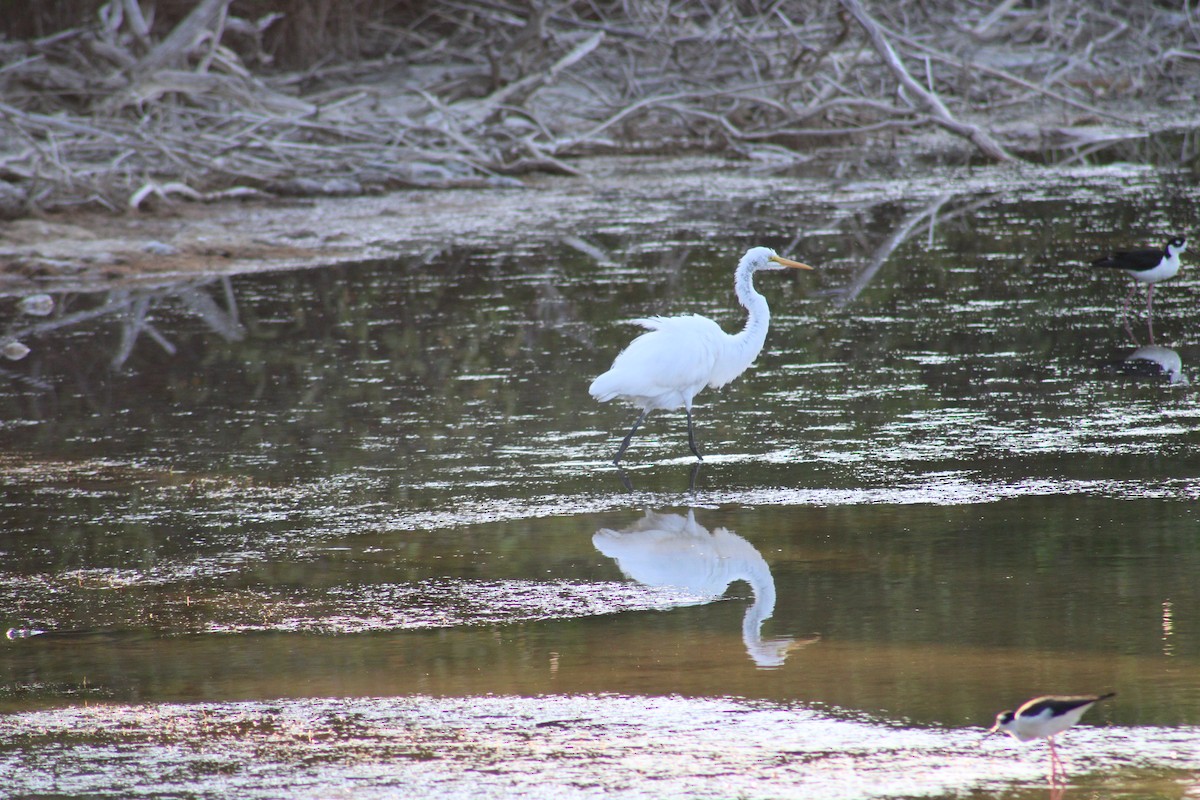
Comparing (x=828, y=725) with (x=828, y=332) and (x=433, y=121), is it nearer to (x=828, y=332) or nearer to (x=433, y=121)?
(x=828, y=332)

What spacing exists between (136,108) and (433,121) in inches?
157

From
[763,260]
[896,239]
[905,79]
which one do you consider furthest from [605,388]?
[905,79]

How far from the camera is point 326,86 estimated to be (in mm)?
25516

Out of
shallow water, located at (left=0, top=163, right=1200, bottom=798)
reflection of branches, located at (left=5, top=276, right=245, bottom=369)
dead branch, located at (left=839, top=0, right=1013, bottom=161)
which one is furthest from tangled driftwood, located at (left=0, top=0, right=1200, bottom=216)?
shallow water, located at (left=0, top=163, right=1200, bottom=798)

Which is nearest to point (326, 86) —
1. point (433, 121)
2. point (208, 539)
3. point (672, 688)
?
point (433, 121)

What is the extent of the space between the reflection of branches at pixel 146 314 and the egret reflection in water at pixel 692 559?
5.51m

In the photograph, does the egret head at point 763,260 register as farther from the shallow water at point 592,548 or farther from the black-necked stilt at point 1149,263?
the black-necked stilt at point 1149,263

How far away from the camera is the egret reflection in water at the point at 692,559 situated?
584 cm

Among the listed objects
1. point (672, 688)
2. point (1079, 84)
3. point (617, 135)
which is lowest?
point (672, 688)

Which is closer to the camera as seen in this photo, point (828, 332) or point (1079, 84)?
point (828, 332)

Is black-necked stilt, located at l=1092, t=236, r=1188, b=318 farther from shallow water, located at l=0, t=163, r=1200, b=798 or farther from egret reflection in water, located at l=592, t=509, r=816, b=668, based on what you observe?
egret reflection in water, located at l=592, t=509, r=816, b=668

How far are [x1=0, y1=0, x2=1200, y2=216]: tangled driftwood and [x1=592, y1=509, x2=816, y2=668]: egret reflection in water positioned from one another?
11.6m

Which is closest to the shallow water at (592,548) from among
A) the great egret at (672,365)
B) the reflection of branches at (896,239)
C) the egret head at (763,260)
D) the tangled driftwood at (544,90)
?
the reflection of branches at (896,239)

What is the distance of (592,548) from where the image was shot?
261 inches
